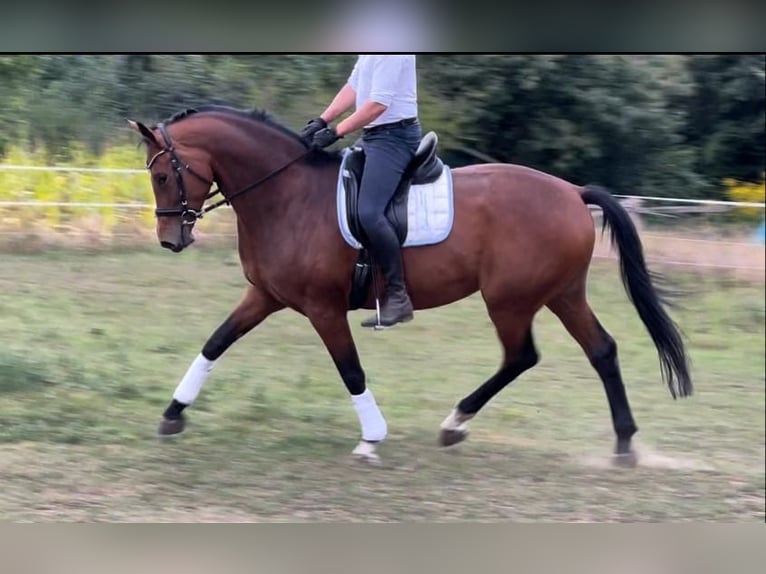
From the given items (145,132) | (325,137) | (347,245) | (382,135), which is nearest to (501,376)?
(347,245)

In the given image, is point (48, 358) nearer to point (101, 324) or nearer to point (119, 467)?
point (101, 324)

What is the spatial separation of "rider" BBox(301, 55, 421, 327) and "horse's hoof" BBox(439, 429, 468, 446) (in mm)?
477

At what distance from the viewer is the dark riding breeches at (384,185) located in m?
3.83

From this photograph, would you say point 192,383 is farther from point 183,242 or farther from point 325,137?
point 325,137

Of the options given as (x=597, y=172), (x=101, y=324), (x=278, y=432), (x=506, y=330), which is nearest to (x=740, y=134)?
(x=597, y=172)

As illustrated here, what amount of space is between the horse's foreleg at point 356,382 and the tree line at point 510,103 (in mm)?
787

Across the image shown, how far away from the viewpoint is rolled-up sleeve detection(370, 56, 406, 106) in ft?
12.9

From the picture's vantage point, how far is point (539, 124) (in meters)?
4.09

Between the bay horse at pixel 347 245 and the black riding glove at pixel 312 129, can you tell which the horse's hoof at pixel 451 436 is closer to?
the bay horse at pixel 347 245

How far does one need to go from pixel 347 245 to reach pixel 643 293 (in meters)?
1.18

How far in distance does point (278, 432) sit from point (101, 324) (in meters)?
0.81

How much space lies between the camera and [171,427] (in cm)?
403

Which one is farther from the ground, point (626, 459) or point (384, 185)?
point (384, 185)

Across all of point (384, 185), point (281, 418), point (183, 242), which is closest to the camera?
point (384, 185)
